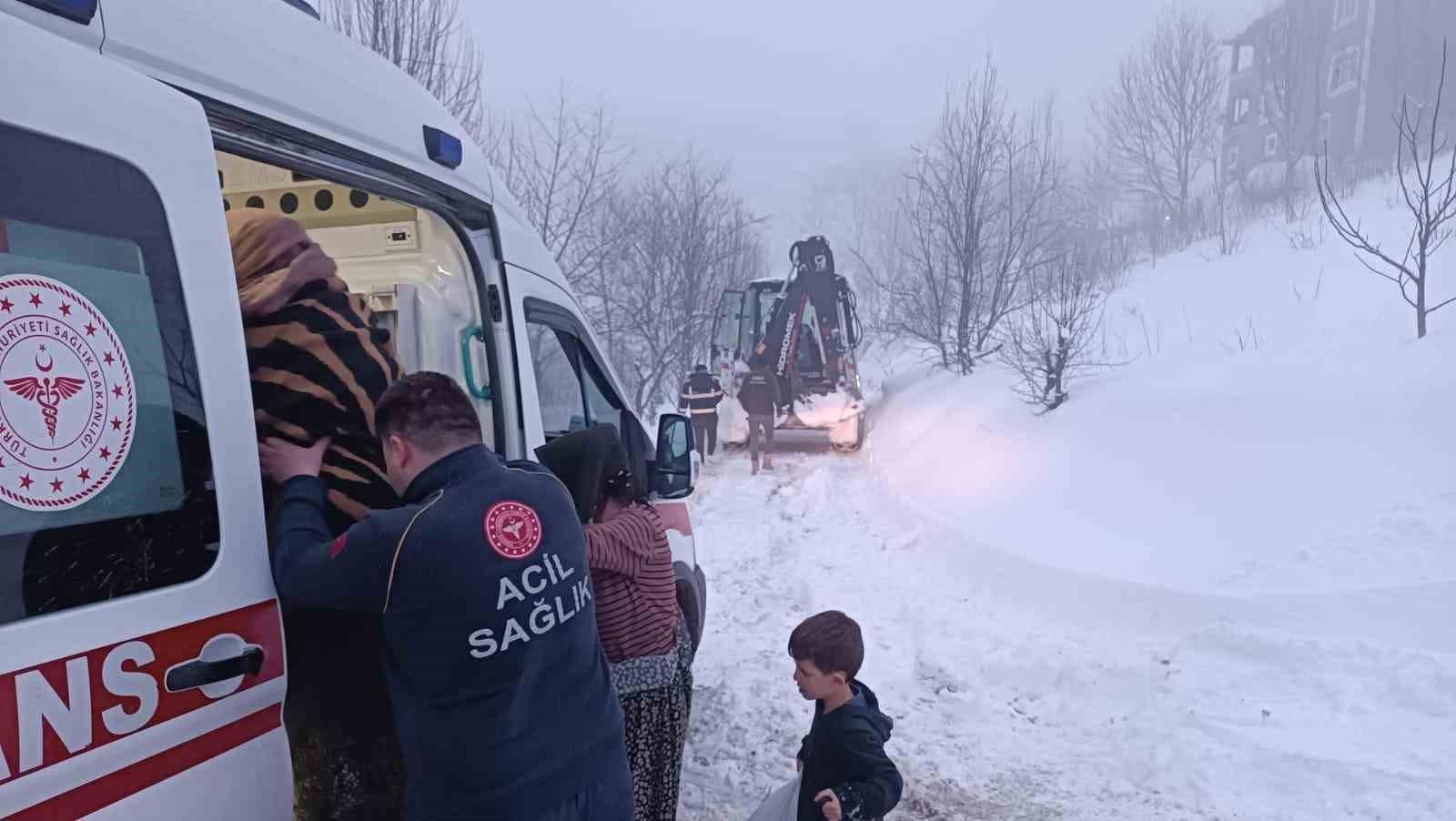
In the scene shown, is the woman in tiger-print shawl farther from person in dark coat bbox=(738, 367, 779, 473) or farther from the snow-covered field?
person in dark coat bbox=(738, 367, 779, 473)

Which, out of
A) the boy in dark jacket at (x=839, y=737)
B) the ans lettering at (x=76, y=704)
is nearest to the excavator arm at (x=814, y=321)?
the boy in dark jacket at (x=839, y=737)

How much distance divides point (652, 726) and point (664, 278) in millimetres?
16630

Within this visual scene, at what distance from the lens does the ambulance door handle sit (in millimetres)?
1474

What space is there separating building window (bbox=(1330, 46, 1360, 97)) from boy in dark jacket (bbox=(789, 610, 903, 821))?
37.4 metres

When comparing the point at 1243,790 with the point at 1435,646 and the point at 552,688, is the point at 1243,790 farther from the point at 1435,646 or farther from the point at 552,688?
the point at 552,688

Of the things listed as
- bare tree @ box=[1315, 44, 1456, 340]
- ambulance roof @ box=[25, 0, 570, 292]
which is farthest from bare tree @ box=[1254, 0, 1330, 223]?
ambulance roof @ box=[25, 0, 570, 292]

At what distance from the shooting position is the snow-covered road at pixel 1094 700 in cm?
378

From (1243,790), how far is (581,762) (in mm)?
3365

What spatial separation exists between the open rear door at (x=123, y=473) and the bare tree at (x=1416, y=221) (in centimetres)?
818

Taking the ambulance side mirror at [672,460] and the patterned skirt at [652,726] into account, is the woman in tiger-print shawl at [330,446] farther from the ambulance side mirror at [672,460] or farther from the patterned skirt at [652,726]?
the ambulance side mirror at [672,460]

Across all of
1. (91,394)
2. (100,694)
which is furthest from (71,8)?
(100,694)

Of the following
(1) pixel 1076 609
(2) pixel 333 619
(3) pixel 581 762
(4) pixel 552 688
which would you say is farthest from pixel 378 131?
(1) pixel 1076 609

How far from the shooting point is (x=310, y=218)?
3250 millimetres

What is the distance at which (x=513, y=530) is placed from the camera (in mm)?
1806
